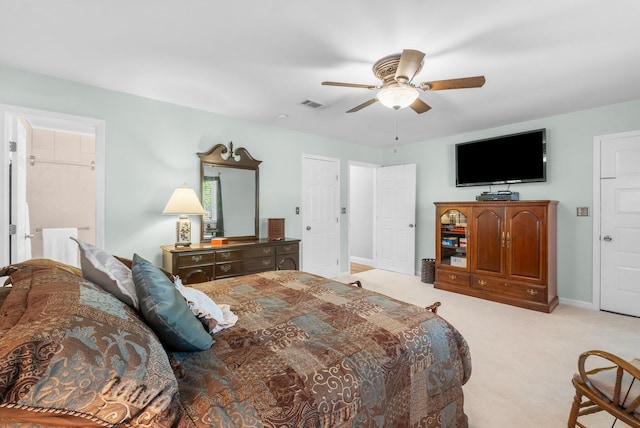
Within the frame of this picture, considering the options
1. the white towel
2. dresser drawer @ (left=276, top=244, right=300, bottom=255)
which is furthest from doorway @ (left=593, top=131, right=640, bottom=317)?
the white towel

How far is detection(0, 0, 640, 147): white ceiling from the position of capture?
73.2 inches

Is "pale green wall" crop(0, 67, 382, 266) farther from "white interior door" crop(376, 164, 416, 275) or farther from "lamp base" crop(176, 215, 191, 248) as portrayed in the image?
"white interior door" crop(376, 164, 416, 275)

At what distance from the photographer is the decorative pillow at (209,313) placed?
4.51ft

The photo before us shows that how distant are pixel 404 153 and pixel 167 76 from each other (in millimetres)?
4243

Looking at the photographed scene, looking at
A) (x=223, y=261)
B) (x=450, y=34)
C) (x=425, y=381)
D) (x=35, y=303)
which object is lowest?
(x=425, y=381)

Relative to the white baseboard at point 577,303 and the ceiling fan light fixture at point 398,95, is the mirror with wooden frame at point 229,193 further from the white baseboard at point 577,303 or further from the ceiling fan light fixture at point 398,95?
the white baseboard at point 577,303

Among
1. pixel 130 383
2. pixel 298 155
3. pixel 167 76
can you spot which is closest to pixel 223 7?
pixel 167 76

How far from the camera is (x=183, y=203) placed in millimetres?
3271

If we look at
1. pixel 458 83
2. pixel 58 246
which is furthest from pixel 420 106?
pixel 58 246

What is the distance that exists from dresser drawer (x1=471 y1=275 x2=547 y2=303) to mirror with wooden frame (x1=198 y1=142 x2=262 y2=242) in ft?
10.6

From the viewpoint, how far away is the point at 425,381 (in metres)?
1.36

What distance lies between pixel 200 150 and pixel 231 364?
127 inches

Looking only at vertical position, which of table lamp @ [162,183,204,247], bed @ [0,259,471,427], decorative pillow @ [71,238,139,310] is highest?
table lamp @ [162,183,204,247]

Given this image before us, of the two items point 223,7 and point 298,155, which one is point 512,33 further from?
point 298,155
